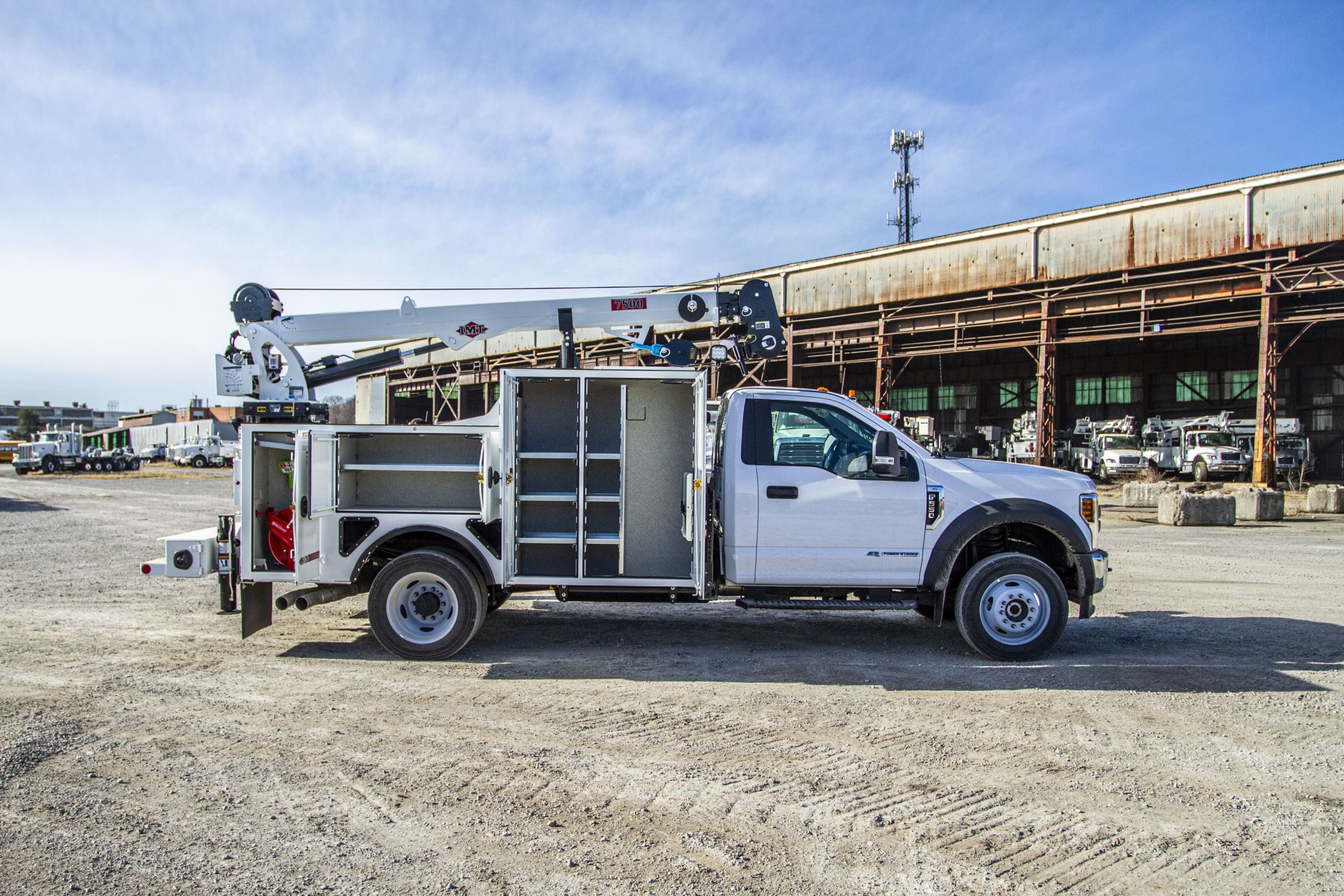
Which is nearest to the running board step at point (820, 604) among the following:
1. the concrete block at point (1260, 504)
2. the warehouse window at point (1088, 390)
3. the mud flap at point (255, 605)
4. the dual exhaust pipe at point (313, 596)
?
the dual exhaust pipe at point (313, 596)

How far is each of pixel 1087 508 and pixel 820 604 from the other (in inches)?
90.4

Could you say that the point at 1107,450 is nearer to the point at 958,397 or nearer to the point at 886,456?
the point at 958,397

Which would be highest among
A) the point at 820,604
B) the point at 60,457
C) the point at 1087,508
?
the point at 1087,508

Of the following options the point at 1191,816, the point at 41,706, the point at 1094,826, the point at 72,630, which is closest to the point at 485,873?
the point at 1094,826

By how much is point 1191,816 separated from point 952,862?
137 cm

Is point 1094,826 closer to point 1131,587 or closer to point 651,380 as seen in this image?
point 651,380

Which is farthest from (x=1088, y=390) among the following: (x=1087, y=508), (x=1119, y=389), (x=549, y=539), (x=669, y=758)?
(x=669, y=758)

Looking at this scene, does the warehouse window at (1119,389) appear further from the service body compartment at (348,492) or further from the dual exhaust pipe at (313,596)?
the dual exhaust pipe at (313,596)

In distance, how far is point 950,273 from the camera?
86.4 feet

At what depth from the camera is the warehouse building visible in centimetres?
2147

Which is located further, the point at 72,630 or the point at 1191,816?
the point at 72,630

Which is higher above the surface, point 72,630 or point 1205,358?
point 1205,358

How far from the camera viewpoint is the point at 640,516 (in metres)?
6.79

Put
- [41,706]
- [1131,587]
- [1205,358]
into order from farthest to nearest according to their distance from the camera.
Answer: [1205,358]
[1131,587]
[41,706]
